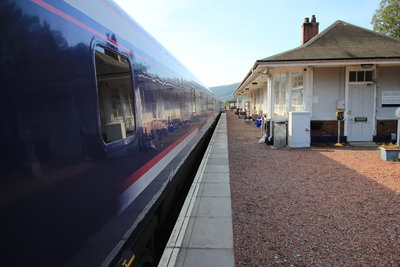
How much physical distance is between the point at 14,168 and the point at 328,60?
362 inches

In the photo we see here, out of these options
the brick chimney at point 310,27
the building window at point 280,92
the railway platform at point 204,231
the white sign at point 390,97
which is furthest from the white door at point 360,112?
the railway platform at point 204,231

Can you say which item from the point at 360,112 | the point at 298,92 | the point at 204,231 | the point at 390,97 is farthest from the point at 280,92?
the point at 204,231

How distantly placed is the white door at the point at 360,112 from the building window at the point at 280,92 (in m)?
2.21

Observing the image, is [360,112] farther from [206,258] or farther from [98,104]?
[98,104]

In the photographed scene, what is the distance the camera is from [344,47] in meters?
9.52

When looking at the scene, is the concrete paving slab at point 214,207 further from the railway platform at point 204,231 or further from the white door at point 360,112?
the white door at point 360,112

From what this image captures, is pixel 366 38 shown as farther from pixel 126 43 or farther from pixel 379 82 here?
pixel 126 43

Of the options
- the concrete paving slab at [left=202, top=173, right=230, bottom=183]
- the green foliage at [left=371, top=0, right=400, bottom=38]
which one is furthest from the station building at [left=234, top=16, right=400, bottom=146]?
the green foliage at [left=371, top=0, right=400, bottom=38]

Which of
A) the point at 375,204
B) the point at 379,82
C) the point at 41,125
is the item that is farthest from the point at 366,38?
the point at 41,125

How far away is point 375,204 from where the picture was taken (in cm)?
421

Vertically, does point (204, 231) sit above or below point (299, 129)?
below

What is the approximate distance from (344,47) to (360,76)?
123cm

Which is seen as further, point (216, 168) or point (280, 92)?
point (280, 92)

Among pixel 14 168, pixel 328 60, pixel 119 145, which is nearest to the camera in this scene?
pixel 14 168
